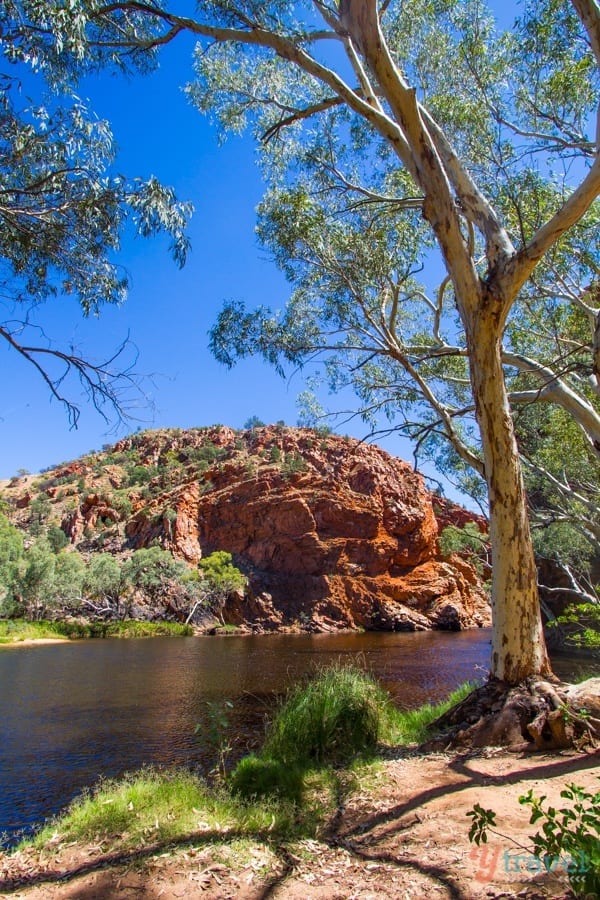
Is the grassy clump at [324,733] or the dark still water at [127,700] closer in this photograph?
the grassy clump at [324,733]

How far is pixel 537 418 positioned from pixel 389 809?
776 centimetres

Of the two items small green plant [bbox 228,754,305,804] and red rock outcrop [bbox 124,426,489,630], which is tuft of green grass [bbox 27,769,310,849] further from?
red rock outcrop [bbox 124,426,489,630]

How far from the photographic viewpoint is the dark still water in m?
6.13

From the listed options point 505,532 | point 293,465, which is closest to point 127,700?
point 505,532

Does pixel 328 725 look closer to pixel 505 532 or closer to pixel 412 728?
pixel 412 728

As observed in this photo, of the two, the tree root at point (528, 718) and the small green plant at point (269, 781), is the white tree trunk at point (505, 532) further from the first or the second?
the small green plant at point (269, 781)

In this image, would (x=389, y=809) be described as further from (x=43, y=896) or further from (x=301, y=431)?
(x=301, y=431)

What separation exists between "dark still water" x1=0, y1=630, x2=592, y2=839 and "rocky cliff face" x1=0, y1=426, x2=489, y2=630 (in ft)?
61.9

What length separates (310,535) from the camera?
4100 cm

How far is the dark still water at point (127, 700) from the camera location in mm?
6133

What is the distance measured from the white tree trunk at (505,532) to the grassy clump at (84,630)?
2250 cm

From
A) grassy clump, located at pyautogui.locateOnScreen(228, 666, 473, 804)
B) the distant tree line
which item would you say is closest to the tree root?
grassy clump, located at pyautogui.locateOnScreen(228, 666, 473, 804)

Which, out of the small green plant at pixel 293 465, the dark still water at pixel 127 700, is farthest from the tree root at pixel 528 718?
the small green plant at pixel 293 465

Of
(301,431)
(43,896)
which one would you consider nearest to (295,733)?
(43,896)
